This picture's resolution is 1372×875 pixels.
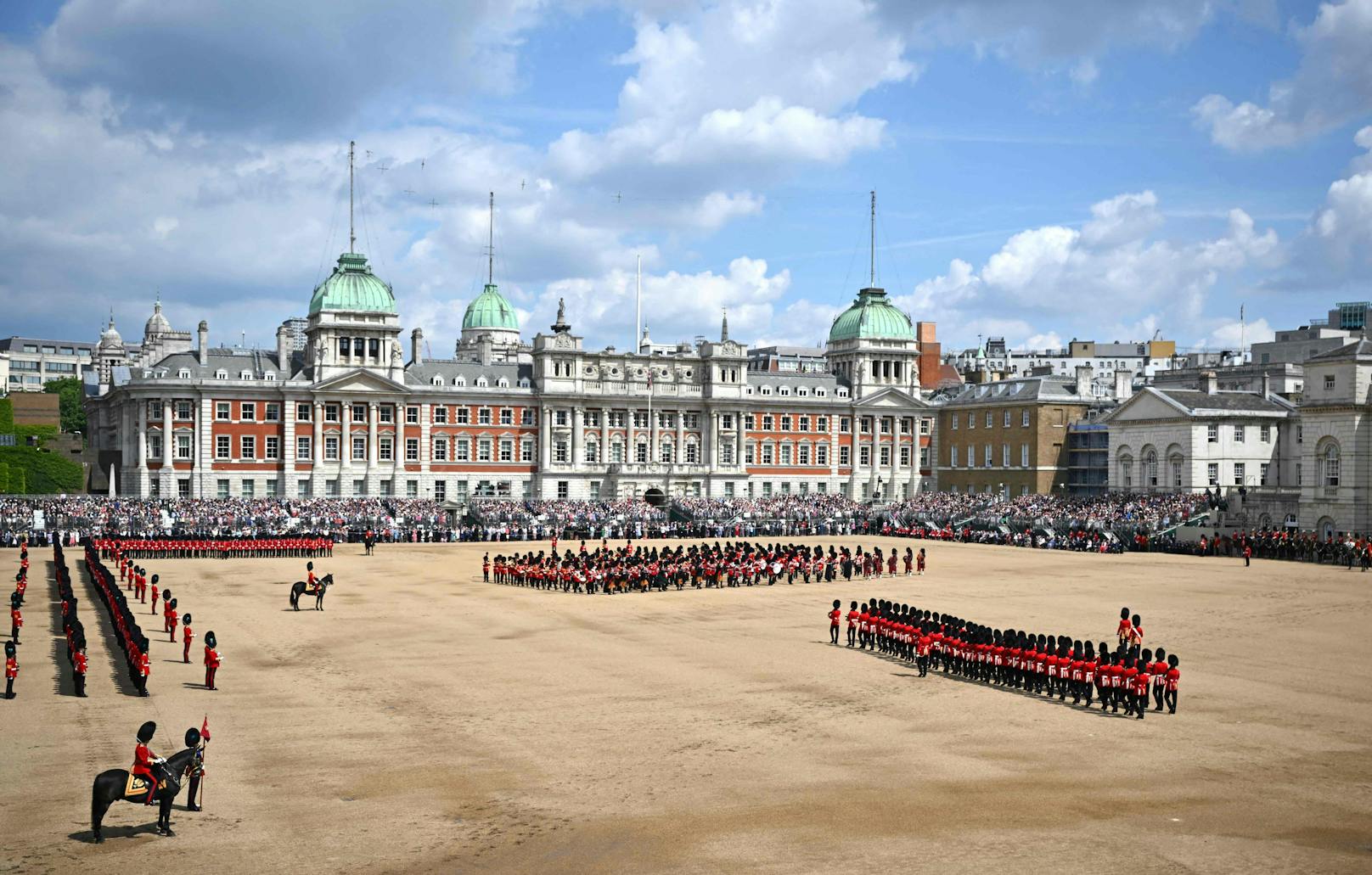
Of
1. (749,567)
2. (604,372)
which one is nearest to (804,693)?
(749,567)

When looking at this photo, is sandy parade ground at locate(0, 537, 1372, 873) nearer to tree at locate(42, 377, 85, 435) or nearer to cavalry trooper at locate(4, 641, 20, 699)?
cavalry trooper at locate(4, 641, 20, 699)

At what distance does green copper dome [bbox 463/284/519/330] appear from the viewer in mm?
119188

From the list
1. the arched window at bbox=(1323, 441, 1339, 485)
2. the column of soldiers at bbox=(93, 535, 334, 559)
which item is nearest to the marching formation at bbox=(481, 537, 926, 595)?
the column of soldiers at bbox=(93, 535, 334, 559)

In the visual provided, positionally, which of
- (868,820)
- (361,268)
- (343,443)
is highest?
(361,268)

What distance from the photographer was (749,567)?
5300 cm

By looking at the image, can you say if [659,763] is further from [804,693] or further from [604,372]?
[604,372]

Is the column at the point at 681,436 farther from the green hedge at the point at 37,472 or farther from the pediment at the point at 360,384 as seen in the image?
the green hedge at the point at 37,472

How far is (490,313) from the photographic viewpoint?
11944 cm

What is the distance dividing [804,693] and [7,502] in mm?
63530

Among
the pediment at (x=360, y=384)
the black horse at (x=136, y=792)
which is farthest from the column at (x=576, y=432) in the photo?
the black horse at (x=136, y=792)

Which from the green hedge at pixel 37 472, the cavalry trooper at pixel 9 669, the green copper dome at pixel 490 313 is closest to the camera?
the cavalry trooper at pixel 9 669

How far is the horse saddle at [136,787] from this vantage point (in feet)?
57.1

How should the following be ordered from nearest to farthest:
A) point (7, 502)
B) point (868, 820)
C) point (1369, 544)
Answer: point (868, 820) < point (1369, 544) < point (7, 502)

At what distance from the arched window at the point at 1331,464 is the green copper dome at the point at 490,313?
7393 cm
